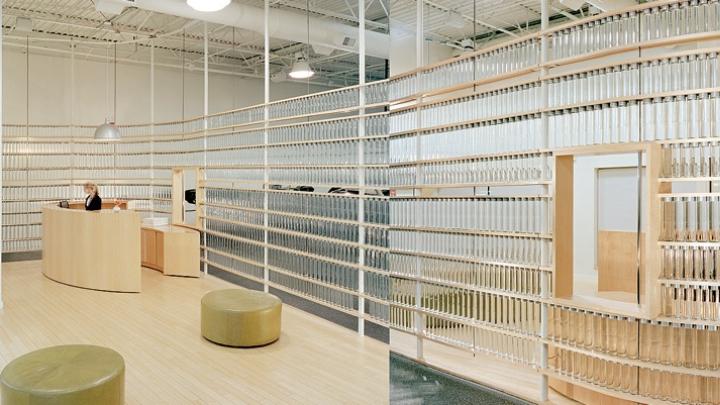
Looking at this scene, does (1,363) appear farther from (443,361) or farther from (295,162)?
(443,361)

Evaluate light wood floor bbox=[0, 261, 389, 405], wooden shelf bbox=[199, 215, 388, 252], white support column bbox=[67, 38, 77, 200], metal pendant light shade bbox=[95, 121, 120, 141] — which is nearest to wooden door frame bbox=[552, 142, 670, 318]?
light wood floor bbox=[0, 261, 389, 405]

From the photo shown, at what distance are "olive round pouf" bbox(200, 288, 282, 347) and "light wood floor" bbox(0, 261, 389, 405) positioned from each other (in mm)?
82

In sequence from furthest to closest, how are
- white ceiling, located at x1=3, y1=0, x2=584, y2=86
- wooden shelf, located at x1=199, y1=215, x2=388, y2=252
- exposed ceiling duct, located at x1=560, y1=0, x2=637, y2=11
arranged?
1. white ceiling, located at x1=3, y1=0, x2=584, y2=86
2. wooden shelf, located at x1=199, y1=215, x2=388, y2=252
3. exposed ceiling duct, located at x1=560, y1=0, x2=637, y2=11

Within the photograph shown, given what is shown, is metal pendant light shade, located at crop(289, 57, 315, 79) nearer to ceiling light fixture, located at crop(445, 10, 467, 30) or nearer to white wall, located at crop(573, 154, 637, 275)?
white wall, located at crop(573, 154, 637, 275)

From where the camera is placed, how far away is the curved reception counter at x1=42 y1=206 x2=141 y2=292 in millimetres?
6617

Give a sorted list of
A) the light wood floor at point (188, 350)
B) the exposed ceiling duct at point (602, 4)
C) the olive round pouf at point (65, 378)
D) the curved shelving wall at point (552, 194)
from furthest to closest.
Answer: the light wood floor at point (188, 350)
the olive round pouf at point (65, 378)
the exposed ceiling duct at point (602, 4)
the curved shelving wall at point (552, 194)

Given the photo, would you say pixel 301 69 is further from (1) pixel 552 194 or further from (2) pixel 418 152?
(2) pixel 418 152

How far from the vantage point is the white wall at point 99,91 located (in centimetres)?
1003

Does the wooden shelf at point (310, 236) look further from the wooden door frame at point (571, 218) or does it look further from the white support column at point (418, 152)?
the white support column at point (418, 152)

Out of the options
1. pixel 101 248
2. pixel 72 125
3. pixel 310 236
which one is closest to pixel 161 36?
pixel 72 125

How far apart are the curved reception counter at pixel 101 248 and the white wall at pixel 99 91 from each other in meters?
3.59

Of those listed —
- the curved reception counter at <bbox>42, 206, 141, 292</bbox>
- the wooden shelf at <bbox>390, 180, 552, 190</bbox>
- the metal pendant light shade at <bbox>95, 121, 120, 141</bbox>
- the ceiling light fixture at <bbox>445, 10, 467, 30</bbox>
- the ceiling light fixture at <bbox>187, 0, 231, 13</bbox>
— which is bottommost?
the curved reception counter at <bbox>42, 206, 141, 292</bbox>

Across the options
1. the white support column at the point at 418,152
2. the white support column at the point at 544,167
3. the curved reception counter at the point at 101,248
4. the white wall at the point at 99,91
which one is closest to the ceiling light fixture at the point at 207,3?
the white support column at the point at 544,167

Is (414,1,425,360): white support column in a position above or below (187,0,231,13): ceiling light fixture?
below
